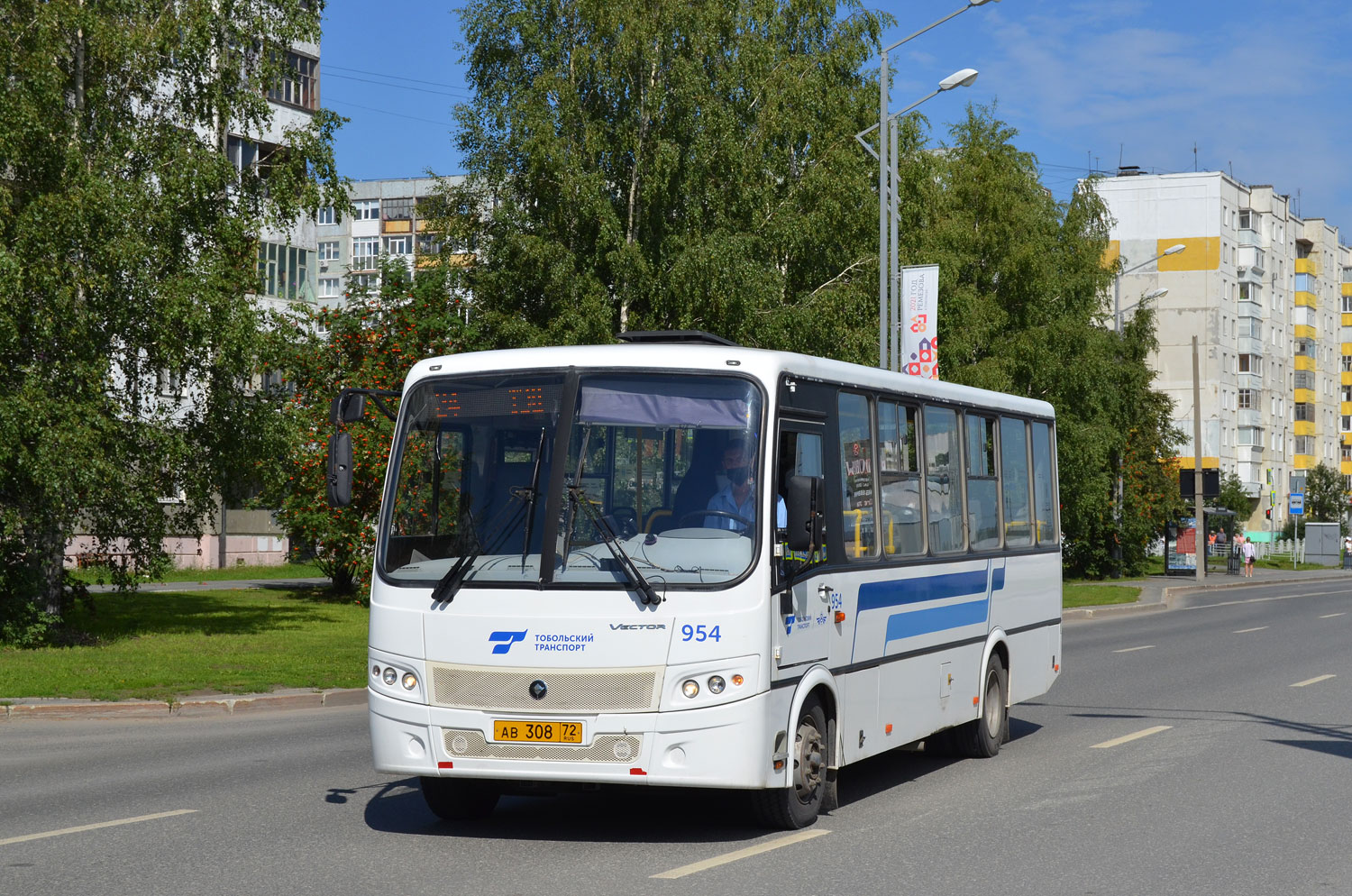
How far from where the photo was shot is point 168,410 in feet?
79.4

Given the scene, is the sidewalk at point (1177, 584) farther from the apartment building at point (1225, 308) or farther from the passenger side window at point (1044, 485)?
the apartment building at point (1225, 308)

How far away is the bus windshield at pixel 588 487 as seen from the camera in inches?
354

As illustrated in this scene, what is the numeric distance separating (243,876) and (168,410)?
681 inches

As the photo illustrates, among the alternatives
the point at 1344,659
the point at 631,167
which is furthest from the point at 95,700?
the point at 631,167

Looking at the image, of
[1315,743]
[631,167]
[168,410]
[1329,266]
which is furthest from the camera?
[1329,266]

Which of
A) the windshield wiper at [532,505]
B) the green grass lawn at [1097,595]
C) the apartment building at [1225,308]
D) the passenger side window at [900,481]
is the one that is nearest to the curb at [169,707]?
the passenger side window at [900,481]

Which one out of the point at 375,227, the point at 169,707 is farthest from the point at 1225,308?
the point at 169,707

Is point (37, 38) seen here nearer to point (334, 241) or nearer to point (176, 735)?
point (176, 735)

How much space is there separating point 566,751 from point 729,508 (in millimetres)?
1552

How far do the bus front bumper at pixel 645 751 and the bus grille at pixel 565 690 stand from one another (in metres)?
0.06

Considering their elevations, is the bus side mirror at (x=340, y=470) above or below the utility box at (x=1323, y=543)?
above

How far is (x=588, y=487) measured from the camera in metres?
9.10

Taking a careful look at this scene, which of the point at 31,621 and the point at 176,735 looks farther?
the point at 31,621

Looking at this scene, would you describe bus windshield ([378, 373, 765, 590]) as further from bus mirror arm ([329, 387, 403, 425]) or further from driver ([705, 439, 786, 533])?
bus mirror arm ([329, 387, 403, 425])
